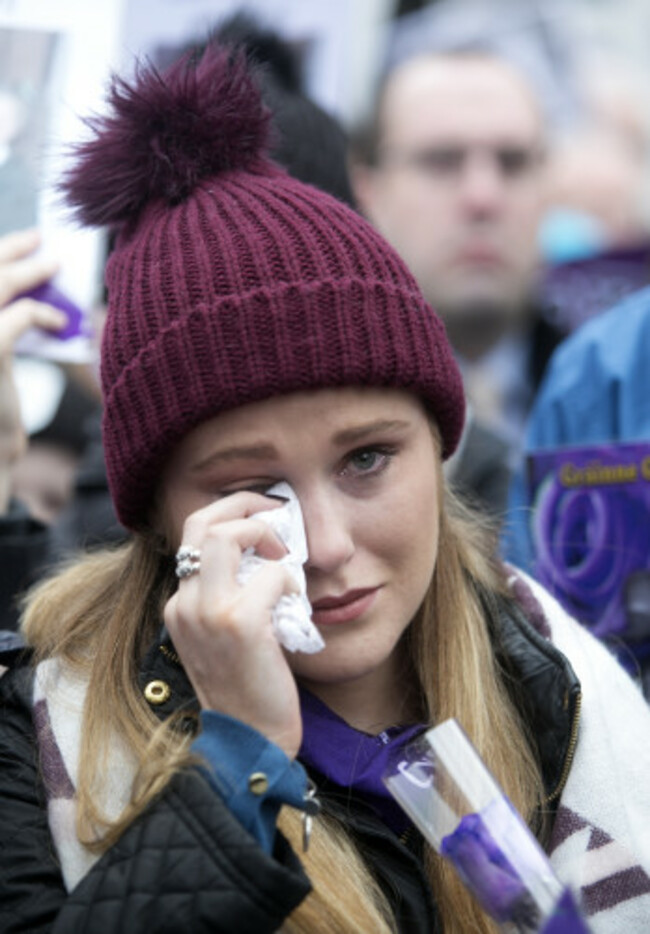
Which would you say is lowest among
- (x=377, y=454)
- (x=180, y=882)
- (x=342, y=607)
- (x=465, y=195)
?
(x=180, y=882)

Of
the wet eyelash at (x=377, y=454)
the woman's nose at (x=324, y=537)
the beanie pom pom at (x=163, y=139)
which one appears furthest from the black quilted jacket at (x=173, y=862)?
the beanie pom pom at (x=163, y=139)

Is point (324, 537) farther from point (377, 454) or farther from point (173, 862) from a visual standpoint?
point (173, 862)

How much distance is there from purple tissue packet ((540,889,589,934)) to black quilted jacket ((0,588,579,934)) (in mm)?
346

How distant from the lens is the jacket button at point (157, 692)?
2.06 metres

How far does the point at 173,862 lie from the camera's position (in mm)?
1727

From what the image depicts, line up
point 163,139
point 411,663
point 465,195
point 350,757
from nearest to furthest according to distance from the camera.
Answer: point 350,757, point 163,139, point 411,663, point 465,195

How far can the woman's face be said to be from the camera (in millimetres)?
1983

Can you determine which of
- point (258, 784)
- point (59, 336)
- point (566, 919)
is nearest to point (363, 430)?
point (258, 784)

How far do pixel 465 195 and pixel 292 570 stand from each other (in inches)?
130

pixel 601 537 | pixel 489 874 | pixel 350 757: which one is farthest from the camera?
pixel 601 537

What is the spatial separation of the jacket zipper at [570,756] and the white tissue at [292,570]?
533mm

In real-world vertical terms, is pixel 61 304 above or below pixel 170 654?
above

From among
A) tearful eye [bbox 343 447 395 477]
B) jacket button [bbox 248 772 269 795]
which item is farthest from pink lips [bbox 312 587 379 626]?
jacket button [bbox 248 772 269 795]

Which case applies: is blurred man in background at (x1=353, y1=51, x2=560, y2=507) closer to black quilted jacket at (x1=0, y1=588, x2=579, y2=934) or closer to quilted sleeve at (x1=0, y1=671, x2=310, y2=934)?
black quilted jacket at (x1=0, y1=588, x2=579, y2=934)
